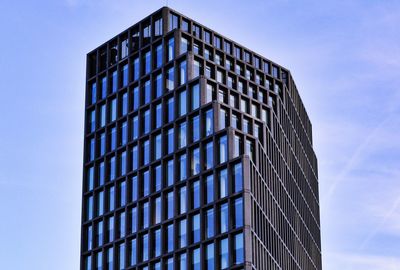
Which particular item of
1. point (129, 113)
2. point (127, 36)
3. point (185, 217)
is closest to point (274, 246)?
point (185, 217)

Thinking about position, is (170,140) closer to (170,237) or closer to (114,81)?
(170,237)

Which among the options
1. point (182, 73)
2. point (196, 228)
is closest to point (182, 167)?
point (196, 228)

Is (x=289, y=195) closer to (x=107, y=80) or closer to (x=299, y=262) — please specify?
(x=299, y=262)

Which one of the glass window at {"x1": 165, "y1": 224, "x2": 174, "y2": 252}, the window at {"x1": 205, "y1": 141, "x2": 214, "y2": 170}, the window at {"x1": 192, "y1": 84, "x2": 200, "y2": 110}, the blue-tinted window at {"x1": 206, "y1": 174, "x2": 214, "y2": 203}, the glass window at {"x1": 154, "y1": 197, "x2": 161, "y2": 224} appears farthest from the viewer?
the glass window at {"x1": 154, "y1": 197, "x2": 161, "y2": 224}

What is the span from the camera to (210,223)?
388 ft

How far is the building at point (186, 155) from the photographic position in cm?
11819

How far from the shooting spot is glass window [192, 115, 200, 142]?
12394 centimetres

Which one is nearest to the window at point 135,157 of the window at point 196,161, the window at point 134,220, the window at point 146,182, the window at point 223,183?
the window at point 146,182

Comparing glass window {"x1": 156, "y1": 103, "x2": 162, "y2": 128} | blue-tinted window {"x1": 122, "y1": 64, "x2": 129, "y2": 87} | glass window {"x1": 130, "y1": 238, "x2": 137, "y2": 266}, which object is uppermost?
blue-tinted window {"x1": 122, "y1": 64, "x2": 129, "y2": 87}

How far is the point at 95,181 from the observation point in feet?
Result: 454

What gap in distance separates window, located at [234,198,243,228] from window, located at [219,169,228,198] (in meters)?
2.34

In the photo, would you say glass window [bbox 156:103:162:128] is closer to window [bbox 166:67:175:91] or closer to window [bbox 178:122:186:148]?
window [bbox 166:67:175:91]

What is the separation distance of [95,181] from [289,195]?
2557 centimetres

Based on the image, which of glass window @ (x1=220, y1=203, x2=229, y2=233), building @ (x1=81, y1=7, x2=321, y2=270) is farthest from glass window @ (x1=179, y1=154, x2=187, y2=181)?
glass window @ (x1=220, y1=203, x2=229, y2=233)
